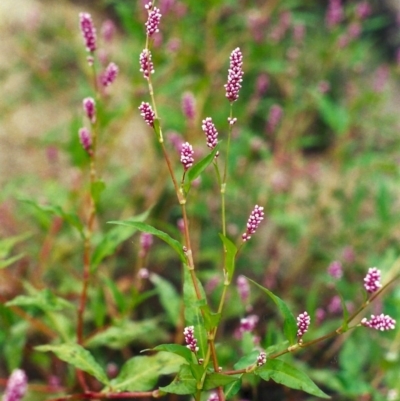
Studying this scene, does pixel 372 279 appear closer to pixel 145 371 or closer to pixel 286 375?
pixel 286 375

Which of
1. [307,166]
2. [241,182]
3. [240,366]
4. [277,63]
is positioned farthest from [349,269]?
[240,366]

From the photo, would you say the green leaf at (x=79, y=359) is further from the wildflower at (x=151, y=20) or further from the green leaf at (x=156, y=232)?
the wildflower at (x=151, y=20)

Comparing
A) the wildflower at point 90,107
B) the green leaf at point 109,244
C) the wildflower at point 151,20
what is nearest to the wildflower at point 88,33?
the wildflower at point 90,107

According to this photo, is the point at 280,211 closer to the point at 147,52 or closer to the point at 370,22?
the point at 147,52

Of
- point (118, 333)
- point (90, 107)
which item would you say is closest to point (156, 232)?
point (90, 107)

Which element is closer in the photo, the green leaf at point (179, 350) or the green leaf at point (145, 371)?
the green leaf at point (179, 350)

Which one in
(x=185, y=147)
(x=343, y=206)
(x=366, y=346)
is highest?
(x=185, y=147)
